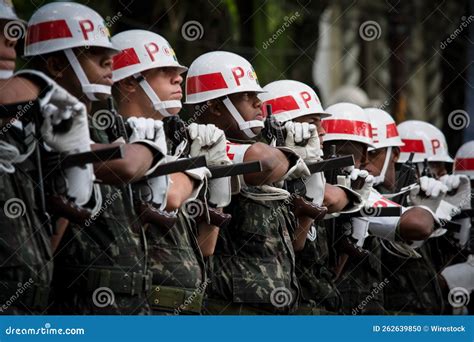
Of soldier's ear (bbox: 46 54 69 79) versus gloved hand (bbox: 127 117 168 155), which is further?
soldier's ear (bbox: 46 54 69 79)

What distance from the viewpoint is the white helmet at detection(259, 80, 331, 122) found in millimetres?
11086

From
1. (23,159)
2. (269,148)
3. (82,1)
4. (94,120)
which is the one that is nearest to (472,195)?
(82,1)

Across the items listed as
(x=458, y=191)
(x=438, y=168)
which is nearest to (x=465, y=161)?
(x=438, y=168)

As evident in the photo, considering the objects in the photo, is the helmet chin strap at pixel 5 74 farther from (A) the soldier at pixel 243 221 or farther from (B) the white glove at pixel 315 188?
(B) the white glove at pixel 315 188

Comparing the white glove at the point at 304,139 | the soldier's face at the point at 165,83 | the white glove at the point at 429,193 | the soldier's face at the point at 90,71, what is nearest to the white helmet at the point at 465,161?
the white glove at the point at 429,193

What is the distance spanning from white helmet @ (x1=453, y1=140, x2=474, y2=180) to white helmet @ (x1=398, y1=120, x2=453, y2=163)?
0.71ft

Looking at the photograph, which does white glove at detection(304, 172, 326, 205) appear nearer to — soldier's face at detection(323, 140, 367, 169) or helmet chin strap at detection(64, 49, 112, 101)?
soldier's face at detection(323, 140, 367, 169)

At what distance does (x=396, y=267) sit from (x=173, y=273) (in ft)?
14.6

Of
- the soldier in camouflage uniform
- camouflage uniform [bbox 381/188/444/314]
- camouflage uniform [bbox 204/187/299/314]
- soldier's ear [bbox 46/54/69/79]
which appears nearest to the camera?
the soldier in camouflage uniform

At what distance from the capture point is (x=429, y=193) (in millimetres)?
12906

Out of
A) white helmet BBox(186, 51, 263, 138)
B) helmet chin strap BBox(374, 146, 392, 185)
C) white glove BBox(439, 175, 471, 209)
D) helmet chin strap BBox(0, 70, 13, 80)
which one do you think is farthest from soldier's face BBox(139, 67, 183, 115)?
white glove BBox(439, 175, 471, 209)

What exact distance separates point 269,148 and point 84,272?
1.82 metres

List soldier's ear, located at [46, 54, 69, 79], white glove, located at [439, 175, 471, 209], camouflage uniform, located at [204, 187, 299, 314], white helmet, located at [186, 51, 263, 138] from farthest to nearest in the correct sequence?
white glove, located at [439, 175, 471, 209] < white helmet, located at [186, 51, 263, 138] < camouflage uniform, located at [204, 187, 299, 314] < soldier's ear, located at [46, 54, 69, 79]

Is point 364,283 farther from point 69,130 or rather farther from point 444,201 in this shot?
point 69,130
